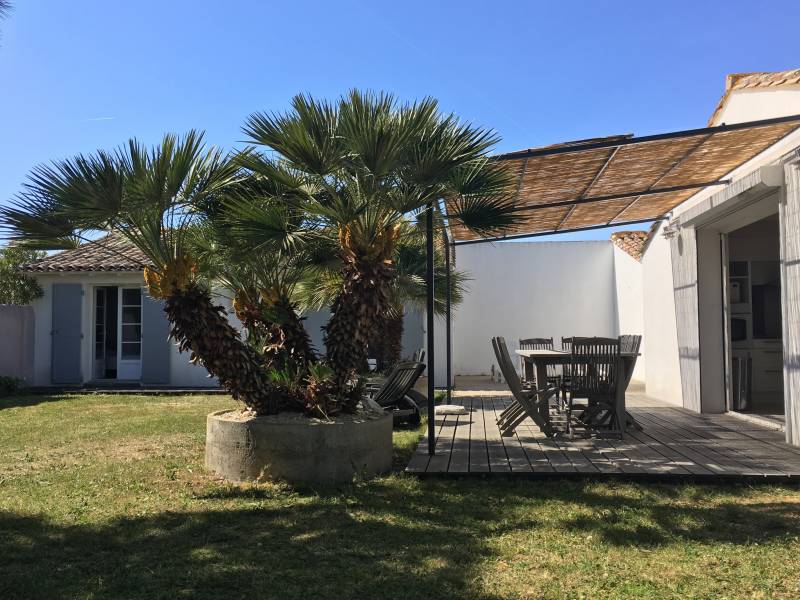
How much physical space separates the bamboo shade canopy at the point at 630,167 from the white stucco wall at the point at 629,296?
17.3 ft

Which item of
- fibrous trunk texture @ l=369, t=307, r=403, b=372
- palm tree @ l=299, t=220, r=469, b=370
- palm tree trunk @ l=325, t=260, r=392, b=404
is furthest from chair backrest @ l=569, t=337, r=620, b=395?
fibrous trunk texture @ l=369, t=307, r=403, b=372

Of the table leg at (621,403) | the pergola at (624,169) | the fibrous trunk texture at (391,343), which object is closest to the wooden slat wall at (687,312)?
the pergola at (624,169)

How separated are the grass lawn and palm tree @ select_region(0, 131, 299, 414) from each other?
Result: 1.03 m

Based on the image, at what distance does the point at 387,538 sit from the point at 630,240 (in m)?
13.9

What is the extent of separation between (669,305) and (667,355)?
822mm

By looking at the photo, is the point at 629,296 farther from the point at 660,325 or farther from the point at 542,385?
the point at 542,385

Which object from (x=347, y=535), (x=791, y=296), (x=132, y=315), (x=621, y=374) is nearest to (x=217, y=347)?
(x=347, y=535)

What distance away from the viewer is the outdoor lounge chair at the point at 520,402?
6.52 meters

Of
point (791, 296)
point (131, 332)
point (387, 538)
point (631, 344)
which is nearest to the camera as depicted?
point (387, 538)

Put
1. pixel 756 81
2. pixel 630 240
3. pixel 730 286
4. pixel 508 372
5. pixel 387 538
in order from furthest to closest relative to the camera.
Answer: pixel 630 240 < pixel 730 286 < pixel 756 81 < pixel 508 372 < pixel 387 538

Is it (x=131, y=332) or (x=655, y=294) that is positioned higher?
(x=655, y=294)

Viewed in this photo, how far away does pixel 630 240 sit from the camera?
16172 millimetres

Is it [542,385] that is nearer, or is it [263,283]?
[263,283]

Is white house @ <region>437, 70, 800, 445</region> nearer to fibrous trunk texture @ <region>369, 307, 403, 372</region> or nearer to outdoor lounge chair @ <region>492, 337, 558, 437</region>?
outdoor lounge chair @ <region>492, 337, 558, 437</region>
